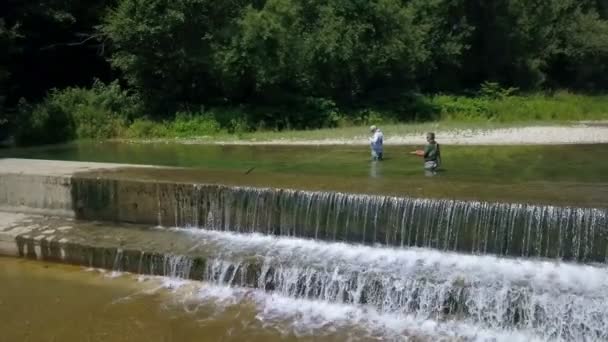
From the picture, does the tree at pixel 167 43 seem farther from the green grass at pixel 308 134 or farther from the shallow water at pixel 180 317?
the shallow water at pixel 180 317

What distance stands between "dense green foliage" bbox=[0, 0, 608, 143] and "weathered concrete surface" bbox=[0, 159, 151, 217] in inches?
367

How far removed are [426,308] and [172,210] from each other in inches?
222

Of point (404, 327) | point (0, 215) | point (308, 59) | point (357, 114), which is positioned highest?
point (308, 59)

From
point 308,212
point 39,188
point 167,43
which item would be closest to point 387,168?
point 308,212

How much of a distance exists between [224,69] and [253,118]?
2.31 m

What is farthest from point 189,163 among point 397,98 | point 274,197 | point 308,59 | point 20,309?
point 397,98

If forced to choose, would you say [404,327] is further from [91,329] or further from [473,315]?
[91,329]

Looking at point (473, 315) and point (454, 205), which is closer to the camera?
point (473, 315)

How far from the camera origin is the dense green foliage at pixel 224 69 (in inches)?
945

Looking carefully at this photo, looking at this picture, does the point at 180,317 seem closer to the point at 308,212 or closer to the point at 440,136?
the point at 308,212

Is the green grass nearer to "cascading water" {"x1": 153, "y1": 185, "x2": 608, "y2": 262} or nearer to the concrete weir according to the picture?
the concrete weir

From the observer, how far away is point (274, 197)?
37.3 feet

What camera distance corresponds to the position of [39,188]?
13.2m

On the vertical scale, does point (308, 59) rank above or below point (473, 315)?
above
